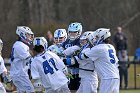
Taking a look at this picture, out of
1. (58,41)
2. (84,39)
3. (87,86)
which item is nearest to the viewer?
(87,86)

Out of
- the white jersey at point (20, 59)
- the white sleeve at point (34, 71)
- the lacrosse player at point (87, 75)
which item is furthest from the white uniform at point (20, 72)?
the white sleeve at point (34, 71)

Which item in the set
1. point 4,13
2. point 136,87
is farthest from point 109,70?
point 4,13

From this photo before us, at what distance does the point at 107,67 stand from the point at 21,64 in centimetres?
303

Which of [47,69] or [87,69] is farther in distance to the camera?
[87,69]

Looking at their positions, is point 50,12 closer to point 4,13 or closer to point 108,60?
point 4,13

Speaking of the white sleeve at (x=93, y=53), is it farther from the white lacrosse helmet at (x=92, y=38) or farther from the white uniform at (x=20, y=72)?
the white uniform at (x=20, y=72)

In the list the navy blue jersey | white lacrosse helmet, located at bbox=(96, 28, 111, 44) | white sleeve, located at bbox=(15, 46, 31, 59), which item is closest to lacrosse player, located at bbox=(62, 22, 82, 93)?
the navy blue jersey

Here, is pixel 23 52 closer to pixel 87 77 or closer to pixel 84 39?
pixel 84 39

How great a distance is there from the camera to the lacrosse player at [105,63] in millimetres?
16188

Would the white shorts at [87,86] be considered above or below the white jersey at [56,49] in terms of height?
below

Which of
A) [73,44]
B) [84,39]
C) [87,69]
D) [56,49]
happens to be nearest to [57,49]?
[56,49]

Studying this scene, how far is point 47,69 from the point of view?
1597 centimetres

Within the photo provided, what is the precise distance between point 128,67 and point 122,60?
1257 millimetres

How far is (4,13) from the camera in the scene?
4081 centimetres
